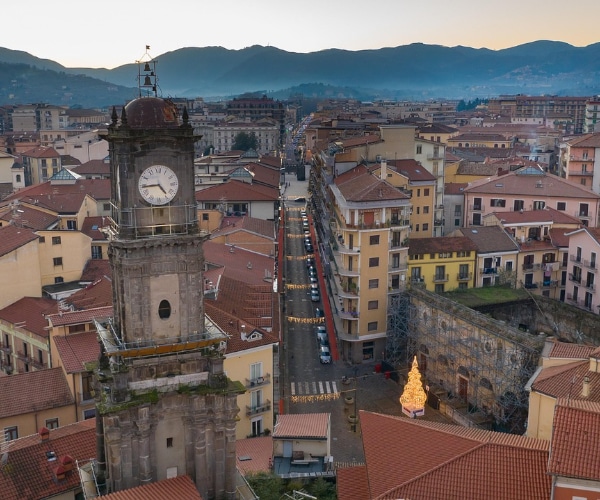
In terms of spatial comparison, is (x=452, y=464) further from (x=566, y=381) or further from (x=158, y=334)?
(x=566, y=381)

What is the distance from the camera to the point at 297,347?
219 ft

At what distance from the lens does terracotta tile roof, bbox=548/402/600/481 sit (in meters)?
25.4

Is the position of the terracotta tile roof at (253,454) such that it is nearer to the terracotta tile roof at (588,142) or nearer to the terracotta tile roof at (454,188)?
the terracotta tile roof at (454,188)

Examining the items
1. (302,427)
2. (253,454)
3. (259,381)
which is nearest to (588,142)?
(259,381)

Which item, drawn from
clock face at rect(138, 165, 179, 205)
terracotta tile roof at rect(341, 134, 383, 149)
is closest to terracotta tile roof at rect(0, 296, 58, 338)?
clock face at rect(138, 165, 179, 205)

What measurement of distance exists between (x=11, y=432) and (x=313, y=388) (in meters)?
24.7

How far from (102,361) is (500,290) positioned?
4596cm

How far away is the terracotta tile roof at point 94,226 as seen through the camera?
7266 centimetres

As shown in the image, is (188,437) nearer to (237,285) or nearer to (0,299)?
(237,285)

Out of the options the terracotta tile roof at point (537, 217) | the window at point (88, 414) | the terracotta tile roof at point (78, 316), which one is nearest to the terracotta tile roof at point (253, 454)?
the window at point (88, 414)

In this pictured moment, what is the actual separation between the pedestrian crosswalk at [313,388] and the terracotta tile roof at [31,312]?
1974cm

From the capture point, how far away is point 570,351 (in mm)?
44031

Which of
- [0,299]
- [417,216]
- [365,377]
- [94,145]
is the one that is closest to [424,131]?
[417,216]

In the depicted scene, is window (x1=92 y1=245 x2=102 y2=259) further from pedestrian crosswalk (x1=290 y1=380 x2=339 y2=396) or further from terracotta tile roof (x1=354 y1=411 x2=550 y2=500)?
terracotta tile roof (x1=354 y1=411 x2=550 y2=500)
